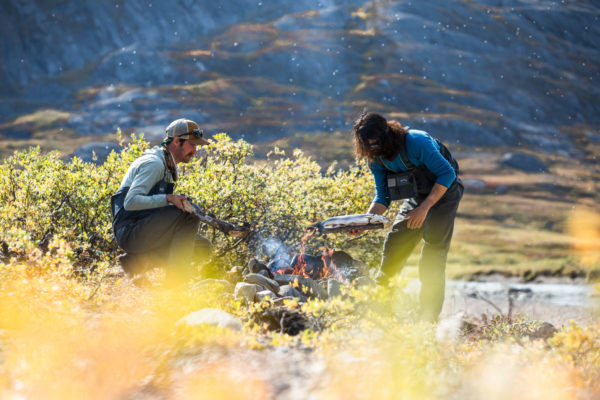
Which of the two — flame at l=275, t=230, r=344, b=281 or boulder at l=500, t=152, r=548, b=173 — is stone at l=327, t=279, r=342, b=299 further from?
boulder at l=500, t=152, r=548, b=173

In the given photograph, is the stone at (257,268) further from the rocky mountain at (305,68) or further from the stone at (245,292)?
the rocky mountain at (305,68)

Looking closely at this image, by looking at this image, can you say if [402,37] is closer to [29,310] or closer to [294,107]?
[294,107]

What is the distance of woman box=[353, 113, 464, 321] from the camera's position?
479 centimetres

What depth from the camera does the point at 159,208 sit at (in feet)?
17.8

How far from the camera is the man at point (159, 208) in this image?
5.23 metres

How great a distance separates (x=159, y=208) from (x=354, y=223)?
2059mm

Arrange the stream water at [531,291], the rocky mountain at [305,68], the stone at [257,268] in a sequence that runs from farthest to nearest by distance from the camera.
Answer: the rocky mountain at [305,68], the stream water at [531,291], the stone at [257,268]

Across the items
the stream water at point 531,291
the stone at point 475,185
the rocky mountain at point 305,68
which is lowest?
the stone at point 475,185

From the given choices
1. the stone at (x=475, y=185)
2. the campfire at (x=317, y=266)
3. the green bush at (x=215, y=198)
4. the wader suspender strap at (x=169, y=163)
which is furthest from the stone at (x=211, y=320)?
the stone at (x=475, y=185)

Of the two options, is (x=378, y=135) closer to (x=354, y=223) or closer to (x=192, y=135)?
(x=354, y=223)

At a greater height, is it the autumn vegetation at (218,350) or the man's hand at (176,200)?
the man's hand at (176,200)

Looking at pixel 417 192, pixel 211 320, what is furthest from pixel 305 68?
pixel 211 320

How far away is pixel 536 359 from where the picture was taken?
3654 millimetres

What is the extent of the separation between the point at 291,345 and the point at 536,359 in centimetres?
179
